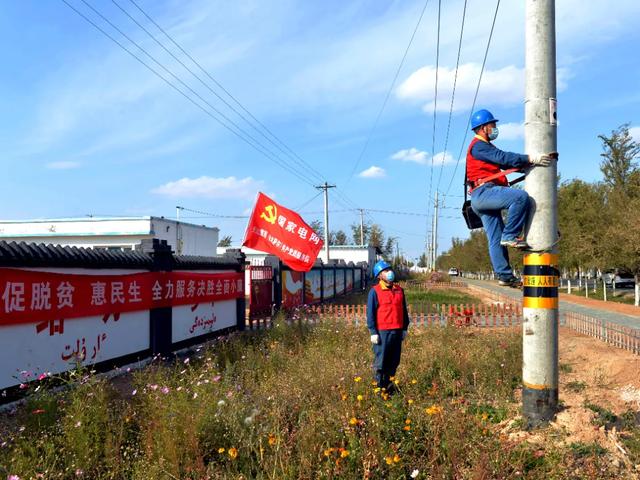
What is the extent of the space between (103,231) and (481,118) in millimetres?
27898

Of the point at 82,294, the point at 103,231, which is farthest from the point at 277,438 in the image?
the point at 103,231

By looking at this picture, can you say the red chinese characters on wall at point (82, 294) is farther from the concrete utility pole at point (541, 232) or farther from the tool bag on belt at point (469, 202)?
the concrete utility pole at point (541, 232)

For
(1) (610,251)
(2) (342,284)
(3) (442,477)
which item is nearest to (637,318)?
(1) (610,251)

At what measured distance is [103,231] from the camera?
2844 centimetres

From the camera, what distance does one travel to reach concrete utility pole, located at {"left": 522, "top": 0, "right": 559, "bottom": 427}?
379cm

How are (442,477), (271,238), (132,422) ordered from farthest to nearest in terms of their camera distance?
(271,238) < (132,422) < (442,477)

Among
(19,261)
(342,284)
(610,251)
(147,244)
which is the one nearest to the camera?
(19,261)

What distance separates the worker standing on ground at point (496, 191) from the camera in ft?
12.5

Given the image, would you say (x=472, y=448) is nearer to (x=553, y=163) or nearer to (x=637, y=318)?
(x=553, y=163)

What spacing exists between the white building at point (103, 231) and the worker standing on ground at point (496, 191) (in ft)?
82.8

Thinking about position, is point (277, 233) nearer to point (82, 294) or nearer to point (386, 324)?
point (82, 294)

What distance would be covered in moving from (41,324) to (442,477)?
5.76 meters

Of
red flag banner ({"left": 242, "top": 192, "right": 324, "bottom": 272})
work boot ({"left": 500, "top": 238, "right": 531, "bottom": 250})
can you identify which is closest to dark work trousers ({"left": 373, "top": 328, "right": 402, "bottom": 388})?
work boot ({"left": 500, "top": 238, "right": 531, "bottom": 250})

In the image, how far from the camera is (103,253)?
8.21 m
